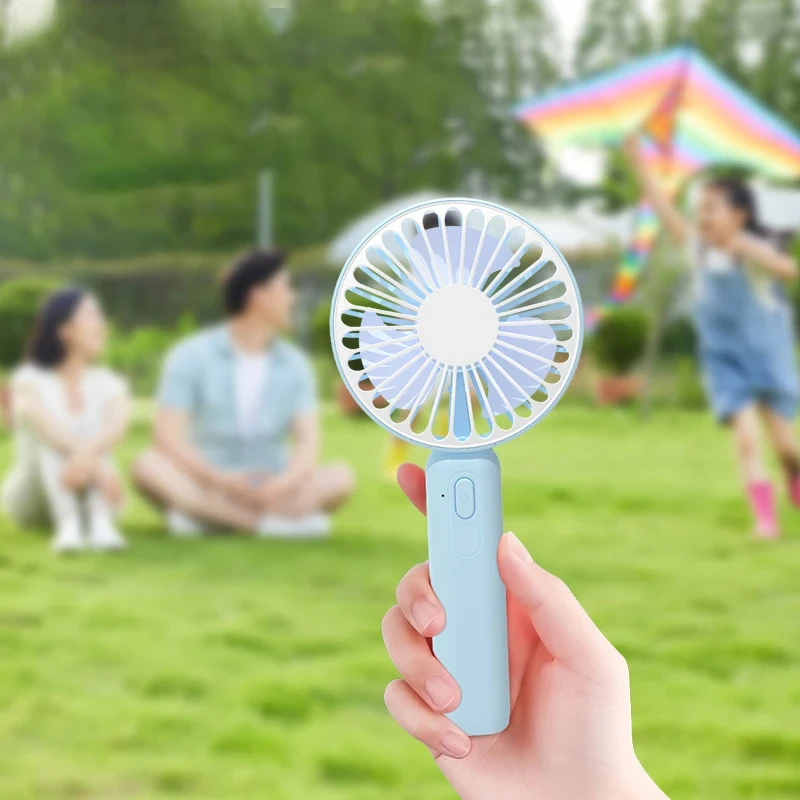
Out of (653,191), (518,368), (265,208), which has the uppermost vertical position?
(265,208)

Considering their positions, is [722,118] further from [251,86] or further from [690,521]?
[251,86]

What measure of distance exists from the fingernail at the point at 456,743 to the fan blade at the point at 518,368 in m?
0.30

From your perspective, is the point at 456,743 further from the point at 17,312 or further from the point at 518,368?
the point at 17,312

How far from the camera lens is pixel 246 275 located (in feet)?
13.9

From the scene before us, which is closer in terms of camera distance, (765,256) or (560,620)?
(560,620)

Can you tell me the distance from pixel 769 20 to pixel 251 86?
7682 mm

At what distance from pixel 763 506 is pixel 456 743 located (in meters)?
3.39

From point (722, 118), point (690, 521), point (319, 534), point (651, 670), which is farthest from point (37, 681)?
point (722, 118)

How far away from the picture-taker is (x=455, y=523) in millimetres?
1115

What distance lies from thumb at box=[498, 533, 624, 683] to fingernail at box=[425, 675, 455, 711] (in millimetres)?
101

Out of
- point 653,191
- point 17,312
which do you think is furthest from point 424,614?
point 17,312

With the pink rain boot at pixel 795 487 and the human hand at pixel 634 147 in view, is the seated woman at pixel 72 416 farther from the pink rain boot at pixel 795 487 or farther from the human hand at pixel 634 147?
the pink rain boot at pixel 795 487

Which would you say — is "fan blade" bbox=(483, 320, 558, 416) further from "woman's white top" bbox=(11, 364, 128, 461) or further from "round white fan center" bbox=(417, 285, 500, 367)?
"woman's white top" bbox=(11, 364, 128, 461)

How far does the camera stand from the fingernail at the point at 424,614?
113cm
